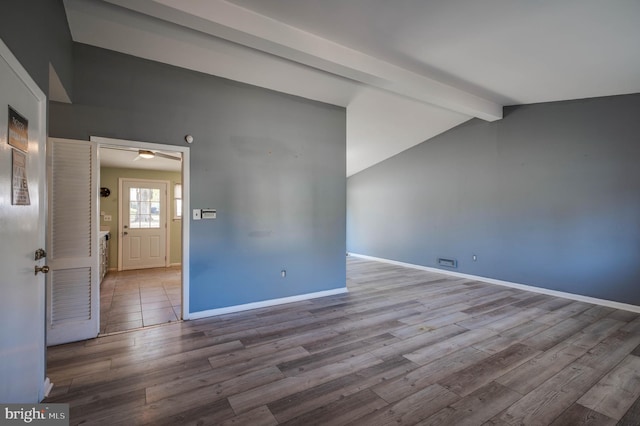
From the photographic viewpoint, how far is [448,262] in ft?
20.1

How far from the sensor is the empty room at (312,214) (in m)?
1.92

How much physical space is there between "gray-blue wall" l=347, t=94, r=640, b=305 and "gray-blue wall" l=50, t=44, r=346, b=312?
110 inches

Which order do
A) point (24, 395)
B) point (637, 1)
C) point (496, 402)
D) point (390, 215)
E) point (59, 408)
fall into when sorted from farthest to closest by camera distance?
1. point (390, 215)
2. point (637, 1)
3. point (496, 402)
4. point (59, 408)
5. point (24, 395)

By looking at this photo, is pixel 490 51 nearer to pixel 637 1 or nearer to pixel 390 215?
pixel 637 1

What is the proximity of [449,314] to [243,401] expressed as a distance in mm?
2805

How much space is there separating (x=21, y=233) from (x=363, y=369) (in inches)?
98.9

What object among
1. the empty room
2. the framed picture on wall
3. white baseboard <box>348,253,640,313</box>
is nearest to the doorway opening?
the empty room

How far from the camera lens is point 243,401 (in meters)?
2.00

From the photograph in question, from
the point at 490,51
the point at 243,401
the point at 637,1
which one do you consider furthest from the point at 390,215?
the point at 243,401

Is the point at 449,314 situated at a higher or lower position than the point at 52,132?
lower

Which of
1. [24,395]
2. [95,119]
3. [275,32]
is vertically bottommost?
[24,395]

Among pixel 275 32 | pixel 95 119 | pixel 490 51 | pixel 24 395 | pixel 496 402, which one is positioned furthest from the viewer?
pixel 490 51

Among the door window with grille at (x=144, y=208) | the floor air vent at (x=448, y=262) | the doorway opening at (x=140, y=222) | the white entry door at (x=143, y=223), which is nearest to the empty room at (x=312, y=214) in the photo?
the floor air vent at (x=448, y=262)

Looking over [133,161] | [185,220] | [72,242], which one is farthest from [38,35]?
[133,161]
